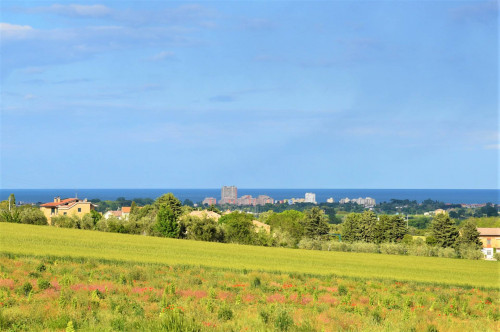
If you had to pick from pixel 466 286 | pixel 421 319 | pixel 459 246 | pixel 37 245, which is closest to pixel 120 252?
pixel 37 245

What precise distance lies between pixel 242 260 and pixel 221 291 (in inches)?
854

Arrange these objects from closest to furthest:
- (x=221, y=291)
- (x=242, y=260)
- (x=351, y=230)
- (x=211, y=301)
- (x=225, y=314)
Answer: (x=225, y=314) → (x=211, y=301) → (x=221, y=291) → (x=242, y=260) → (x=351, y=230)

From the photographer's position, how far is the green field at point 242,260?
4266cm

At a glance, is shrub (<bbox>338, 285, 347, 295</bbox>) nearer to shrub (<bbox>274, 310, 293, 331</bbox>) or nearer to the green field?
the green field

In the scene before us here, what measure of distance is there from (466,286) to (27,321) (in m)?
32.8

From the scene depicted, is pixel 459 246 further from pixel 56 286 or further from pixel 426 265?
pixel 56 286

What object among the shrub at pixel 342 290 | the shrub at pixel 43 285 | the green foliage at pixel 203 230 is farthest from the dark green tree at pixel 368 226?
the shrub at pixel 43 285

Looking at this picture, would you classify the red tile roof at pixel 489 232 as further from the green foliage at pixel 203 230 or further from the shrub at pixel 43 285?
the shrub at pixel 43 285

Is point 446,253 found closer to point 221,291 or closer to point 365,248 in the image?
point 365,248

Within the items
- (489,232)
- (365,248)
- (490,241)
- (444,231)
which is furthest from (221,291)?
(489,232)

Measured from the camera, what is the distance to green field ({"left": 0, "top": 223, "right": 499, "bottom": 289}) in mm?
42656

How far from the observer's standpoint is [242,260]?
48.9m

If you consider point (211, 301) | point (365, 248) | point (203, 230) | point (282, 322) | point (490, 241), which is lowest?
point (490, 241)

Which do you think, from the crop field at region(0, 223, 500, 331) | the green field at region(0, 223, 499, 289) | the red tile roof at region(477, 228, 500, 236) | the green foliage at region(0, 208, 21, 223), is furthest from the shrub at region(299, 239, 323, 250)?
the red tile roof at region(477, 228, 500, 236)
